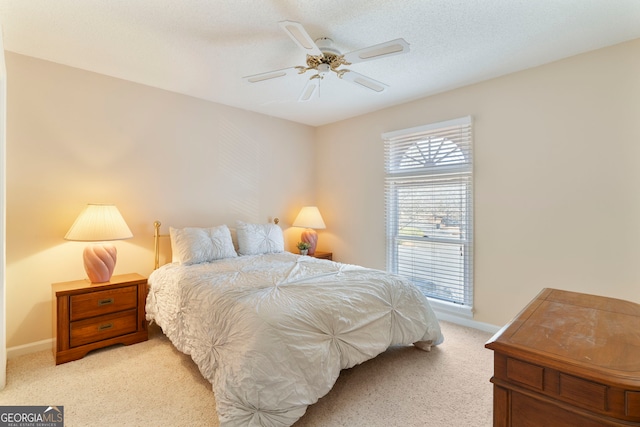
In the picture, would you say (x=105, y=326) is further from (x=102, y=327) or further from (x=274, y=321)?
(x=274, y=321)

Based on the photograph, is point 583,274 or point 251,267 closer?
point 583,274

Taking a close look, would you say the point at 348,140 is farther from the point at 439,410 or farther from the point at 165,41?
the point at 439,410

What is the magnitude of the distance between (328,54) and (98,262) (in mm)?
2642

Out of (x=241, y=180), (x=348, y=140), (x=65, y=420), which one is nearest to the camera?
(x=65, y=420)

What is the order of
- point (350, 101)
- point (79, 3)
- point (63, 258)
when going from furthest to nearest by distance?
1. point (350, 101)
2. point (63, 258)
3. point (79, 3)

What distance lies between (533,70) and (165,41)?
3.26 meters

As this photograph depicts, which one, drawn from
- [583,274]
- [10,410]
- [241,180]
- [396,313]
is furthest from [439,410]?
[241,180]

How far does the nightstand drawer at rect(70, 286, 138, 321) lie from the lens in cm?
248

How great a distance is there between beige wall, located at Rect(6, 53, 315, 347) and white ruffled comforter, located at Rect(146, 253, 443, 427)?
2.85 feet

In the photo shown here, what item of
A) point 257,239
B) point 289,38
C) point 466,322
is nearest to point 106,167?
point 257,239

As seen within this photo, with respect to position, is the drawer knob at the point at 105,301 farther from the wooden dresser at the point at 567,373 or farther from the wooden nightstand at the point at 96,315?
the wooden dresser at the point at 567,373

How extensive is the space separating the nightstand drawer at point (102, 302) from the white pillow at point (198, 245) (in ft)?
1.67

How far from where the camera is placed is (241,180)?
4.04 meters
